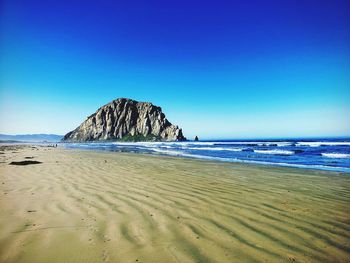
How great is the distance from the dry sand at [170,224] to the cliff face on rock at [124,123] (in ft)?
475

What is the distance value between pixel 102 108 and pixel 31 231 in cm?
18728

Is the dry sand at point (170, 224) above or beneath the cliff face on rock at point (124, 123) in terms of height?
beneath

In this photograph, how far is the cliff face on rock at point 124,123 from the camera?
16025 centimetres

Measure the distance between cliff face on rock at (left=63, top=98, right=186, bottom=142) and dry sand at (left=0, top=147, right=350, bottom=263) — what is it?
144871 millimetres

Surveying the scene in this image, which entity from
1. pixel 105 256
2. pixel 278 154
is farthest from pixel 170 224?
pixel 278 154

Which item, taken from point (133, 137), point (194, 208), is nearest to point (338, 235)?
point (194, 208)

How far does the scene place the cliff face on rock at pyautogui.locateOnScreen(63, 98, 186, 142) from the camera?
160 m

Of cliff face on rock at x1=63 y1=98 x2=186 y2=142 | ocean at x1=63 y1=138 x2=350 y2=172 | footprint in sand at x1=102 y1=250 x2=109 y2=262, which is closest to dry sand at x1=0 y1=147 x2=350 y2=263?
footprint in sand at x1=102 y1=250 x2=109 y2=262

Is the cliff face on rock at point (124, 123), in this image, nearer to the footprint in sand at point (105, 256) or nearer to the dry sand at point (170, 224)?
the dry sand at point (170, 224)

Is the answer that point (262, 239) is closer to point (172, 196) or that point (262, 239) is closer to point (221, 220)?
point (221, 220)

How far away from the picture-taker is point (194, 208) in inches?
211

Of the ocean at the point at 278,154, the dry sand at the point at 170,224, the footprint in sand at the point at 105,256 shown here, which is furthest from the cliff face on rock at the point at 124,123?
the footprint in sand at the point at 105,256

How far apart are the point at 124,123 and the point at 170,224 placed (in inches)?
6835

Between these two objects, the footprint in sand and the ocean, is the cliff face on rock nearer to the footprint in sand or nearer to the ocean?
the ocean
